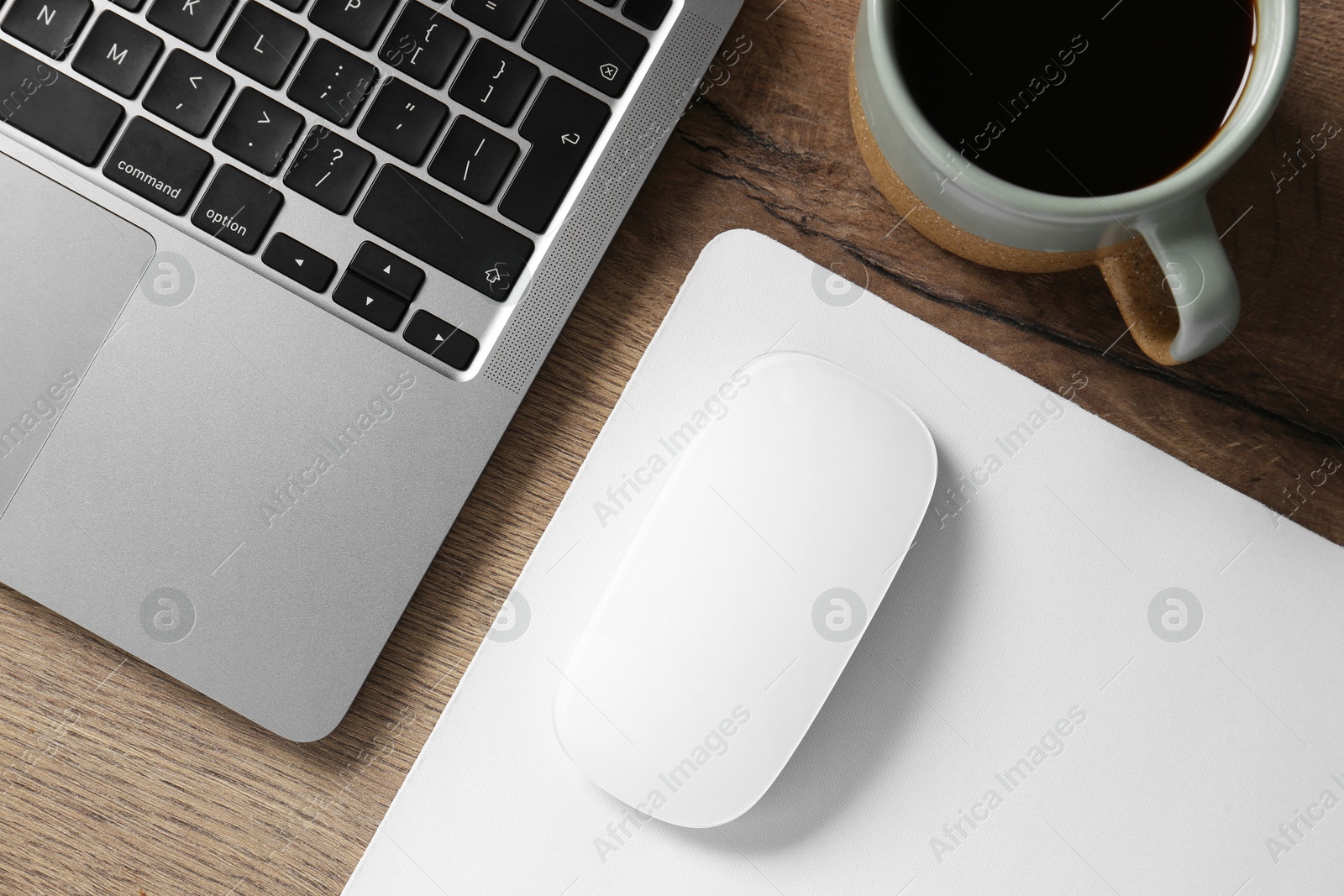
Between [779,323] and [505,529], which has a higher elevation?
[779,323]

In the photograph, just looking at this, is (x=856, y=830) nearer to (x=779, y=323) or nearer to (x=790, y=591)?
(x=790, y=591)

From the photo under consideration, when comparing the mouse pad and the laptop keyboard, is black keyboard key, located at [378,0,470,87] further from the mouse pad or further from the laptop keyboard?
the mouse pad

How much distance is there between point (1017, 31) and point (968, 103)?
35 mm

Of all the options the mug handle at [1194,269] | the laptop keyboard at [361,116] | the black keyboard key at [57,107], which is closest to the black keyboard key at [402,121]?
the laptop keyboard at [361,116]

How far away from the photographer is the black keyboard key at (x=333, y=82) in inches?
14.9

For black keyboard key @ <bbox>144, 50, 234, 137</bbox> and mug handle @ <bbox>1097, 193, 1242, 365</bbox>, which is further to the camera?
black keyboard key @ <bbox>144, 50, 234, 137</bbox>

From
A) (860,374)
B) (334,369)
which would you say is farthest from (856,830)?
(334,369)

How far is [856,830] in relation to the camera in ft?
1.24

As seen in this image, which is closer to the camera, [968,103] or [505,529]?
[968,103]

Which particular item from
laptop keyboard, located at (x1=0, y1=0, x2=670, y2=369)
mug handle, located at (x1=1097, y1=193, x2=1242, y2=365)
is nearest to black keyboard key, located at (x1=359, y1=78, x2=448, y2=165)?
laptop keyboard, located at (x1=0, y1=0, x2=670, y2=369)

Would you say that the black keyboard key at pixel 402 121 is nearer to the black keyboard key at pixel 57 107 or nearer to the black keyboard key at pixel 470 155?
the black keyboard key at pixel 470 155

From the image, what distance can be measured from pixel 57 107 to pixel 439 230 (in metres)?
0.18

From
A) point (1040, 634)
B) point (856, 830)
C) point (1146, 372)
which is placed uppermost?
point (1146, 372)

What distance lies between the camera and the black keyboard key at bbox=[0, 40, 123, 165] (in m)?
0.38
